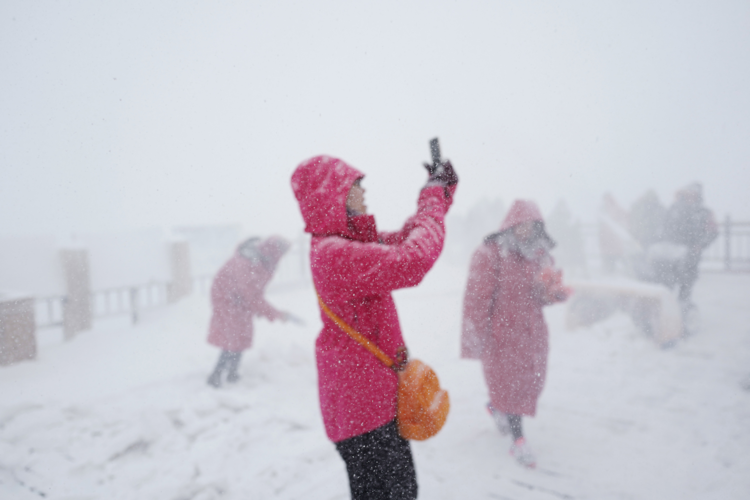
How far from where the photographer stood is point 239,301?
3873 mm

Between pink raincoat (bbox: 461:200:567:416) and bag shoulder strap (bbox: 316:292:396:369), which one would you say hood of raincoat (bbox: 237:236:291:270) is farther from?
bag shoulder strap (bbox: 316:292:396:369)

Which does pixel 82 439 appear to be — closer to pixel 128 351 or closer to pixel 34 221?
pixel 128 351

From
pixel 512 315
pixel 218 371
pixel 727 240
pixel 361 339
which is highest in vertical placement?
pixel 361 339

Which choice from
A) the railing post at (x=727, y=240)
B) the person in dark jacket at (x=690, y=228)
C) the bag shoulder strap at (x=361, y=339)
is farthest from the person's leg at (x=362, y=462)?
the railing post at (x=727, y=240)

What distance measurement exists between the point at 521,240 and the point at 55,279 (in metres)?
7.36

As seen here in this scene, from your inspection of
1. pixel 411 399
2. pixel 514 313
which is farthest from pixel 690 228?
pixel 411 399

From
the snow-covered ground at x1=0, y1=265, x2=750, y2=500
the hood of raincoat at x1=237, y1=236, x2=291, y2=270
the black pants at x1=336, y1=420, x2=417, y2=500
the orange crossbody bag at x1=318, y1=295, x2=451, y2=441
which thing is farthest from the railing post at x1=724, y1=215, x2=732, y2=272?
the black pants at x1=336, y1=420, x2=417, y2=500

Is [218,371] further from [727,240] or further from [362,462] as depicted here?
[727,240]

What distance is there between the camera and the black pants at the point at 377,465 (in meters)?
1.25

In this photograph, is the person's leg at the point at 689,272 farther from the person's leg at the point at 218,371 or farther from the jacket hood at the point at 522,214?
the person's leg at the point at 218,371

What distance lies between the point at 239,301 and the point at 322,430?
5.34 feet

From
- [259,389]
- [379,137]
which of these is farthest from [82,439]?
[379,137]

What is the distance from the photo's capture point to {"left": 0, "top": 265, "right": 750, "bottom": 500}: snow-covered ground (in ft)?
7.37

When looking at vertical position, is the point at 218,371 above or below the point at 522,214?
below
